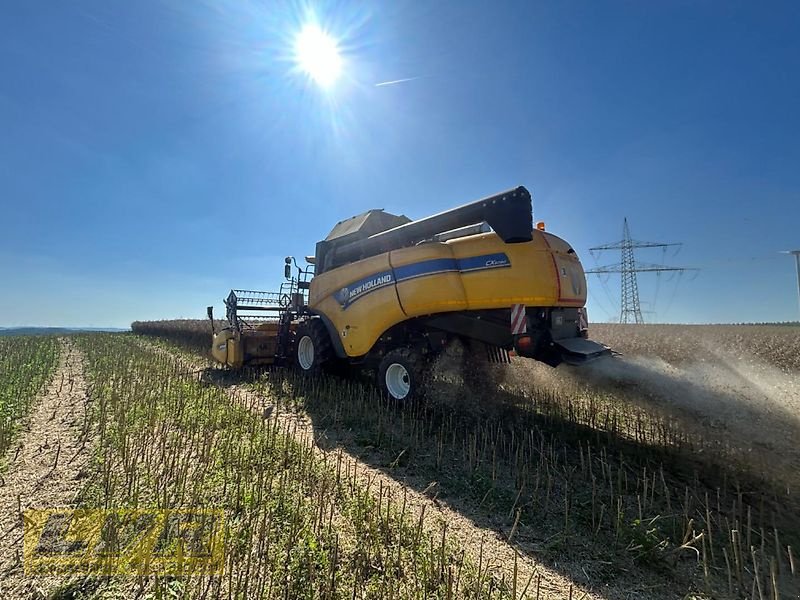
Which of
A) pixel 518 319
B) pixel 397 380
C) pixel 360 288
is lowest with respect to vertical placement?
pixel 397 380

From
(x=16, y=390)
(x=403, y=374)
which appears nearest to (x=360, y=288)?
(x=403, y=374)

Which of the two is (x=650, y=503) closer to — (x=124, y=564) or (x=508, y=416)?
(x=508, y=416)

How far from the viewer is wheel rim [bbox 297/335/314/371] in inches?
301

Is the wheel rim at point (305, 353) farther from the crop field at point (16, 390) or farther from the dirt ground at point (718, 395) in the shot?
the crop field at point (16, 390)

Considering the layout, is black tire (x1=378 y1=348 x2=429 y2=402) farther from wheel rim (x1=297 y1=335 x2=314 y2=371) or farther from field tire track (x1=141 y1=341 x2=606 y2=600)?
wheel rim (x1=297 y1=335 x2=314 y2=371)

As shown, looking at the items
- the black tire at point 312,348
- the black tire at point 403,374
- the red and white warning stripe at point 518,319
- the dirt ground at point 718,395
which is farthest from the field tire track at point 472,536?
the dirt ground at point 718,395

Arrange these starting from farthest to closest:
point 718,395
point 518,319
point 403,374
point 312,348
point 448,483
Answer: point 312,348, point 718,395, point 403,374, point 518,319, point 448,483

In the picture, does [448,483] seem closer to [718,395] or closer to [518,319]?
[518,319]

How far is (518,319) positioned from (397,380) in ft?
6.79

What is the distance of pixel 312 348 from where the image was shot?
752 cm

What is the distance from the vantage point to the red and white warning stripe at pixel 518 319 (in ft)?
15.4

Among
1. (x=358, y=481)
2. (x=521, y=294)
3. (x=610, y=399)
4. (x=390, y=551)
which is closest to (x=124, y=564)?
(x=390, y=551)

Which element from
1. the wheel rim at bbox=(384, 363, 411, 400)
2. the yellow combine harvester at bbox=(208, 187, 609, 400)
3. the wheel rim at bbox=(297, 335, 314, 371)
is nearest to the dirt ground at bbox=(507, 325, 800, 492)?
the yellow combine harvester at bbox=(208, 187, 609, 400)

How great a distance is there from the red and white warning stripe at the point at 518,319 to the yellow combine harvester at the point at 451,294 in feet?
0.04
